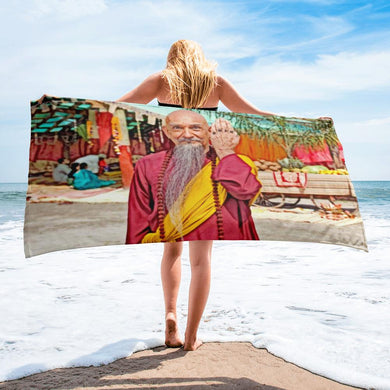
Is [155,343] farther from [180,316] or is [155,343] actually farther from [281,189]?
[281,189]

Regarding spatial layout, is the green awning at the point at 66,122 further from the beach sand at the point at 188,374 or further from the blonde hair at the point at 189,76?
the beach sand at the point at 188,374

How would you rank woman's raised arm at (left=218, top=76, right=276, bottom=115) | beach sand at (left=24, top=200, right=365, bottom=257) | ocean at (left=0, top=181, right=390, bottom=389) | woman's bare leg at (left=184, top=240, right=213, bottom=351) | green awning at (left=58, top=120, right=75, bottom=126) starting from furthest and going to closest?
ocean at (left=0, top=181, right=390, bottom=389) < woman's raised arm at (left=218, top=76, right=276, bottom=115) < woman's bare leg at (left=184, top=240, right=213, bottom=351) < green awning at (left=58, top=120, right=75, bottom=126) < beach sand at (left=24, top=200, right=365, bottom=257)

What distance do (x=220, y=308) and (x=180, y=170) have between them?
1539 millimetres

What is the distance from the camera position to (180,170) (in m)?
2.09

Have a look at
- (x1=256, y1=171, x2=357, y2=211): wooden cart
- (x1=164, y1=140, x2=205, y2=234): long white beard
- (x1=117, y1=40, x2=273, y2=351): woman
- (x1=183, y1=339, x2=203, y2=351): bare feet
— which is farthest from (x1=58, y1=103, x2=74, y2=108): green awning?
(x1=183, y1=339, x2=203, y2=351): bare feet

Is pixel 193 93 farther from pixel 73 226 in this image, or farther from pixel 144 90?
pixel 73 226

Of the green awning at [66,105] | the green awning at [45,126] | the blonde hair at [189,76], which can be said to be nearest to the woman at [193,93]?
the blonde hair at [189,76]

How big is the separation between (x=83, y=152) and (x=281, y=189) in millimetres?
991

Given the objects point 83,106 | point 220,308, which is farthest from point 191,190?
point 220,308

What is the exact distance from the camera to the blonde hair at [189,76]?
2213 mm

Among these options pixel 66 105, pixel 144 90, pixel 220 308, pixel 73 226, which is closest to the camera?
pixel 73 226

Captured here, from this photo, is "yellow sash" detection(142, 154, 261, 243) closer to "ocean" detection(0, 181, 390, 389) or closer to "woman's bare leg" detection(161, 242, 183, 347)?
"woman's bare leg" detection(161, 242, 183, 347)

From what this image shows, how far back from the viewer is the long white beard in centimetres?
205

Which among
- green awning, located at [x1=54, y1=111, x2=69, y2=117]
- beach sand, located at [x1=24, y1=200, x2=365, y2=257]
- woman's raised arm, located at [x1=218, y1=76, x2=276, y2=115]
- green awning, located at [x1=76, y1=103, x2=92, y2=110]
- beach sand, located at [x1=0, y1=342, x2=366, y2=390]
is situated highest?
woman's raised arm, located at [x1=218, y1=76, x2=276, y2=115]
